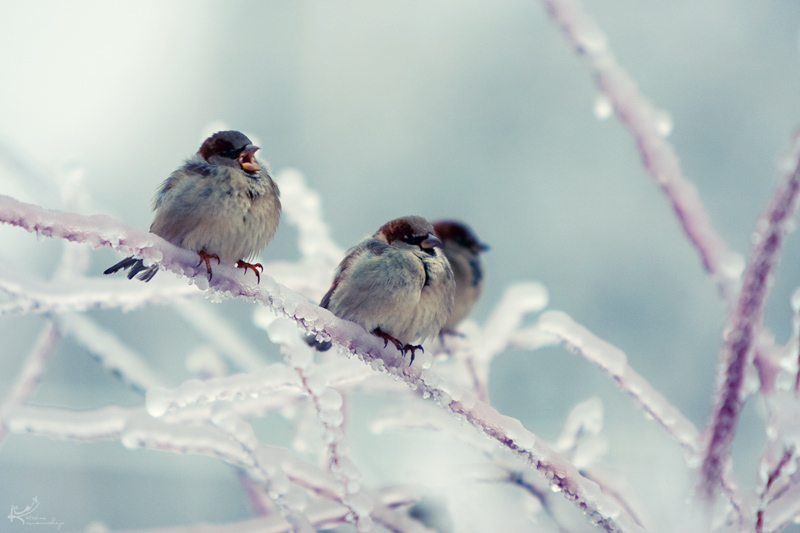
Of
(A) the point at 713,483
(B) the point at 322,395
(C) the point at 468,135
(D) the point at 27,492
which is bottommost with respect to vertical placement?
(A) the point at 713,483

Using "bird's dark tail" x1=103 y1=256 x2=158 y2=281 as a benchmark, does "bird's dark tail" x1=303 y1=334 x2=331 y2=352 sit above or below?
below

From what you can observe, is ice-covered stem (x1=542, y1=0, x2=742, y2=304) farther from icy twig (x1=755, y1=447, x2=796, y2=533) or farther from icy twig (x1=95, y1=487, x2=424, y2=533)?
icy twig (x1=95, y1=487, x2=424, y2=533)

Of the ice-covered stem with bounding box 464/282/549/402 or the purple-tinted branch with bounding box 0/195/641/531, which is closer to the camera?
the purple-tinted branch with bounding box 0/195/641/531

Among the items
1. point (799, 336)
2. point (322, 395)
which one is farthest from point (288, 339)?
point (799, 336)

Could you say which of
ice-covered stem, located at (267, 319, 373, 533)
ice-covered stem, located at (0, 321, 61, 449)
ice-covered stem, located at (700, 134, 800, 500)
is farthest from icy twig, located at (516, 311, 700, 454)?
ice-covered stem, located at (0, 321, 61, 449)

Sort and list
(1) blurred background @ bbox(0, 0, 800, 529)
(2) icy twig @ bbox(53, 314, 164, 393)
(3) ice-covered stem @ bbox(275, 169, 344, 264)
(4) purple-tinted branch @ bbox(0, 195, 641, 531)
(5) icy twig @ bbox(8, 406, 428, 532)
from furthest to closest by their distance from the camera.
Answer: (1) blurred background @ bbox(0, 0, 800, 529) → (3) ice-covered stem @ bbox(275, 169, 344, 264) → (2) icy twig @ bbox(53, 314, 164, 393) → (5) icy twig @ bbox(8, 406, 428, 532) → (4) purple-tinted branch @ bbox(0, 195, 641, 531)

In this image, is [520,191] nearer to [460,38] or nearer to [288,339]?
[460,38]
